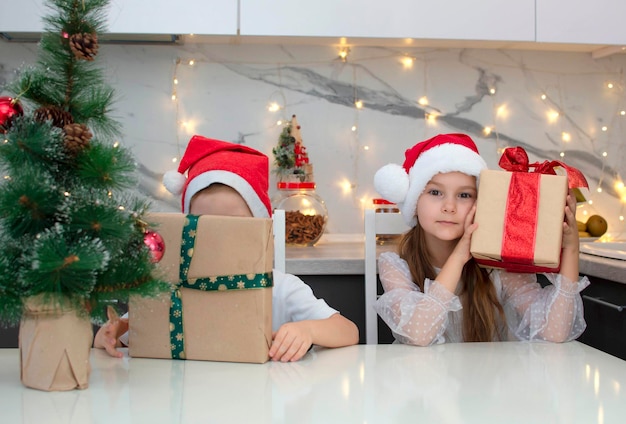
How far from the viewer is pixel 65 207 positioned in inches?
30.8

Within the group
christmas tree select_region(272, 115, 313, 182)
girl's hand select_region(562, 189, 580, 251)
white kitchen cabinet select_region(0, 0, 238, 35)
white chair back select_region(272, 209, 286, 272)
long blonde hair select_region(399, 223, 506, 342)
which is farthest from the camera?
christmas tree select_region(272, 115, 313, 182)

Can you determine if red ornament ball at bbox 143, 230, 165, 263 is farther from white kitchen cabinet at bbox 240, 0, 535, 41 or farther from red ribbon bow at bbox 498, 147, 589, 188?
white kitchen cabinet at bbox 240, 0, 535, 41

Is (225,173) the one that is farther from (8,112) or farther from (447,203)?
(8,112)

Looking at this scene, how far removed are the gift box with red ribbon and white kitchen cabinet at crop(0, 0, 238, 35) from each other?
1.02m

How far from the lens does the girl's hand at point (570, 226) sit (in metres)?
1.30

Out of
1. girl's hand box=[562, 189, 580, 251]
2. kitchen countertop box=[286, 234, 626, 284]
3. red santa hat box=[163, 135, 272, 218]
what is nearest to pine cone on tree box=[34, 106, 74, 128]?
red santa hat box=[163, 135, 272, 218]

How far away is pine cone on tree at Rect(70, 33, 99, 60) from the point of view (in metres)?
0.81

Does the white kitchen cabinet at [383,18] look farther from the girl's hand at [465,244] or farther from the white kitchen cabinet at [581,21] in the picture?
the girl's hand at [465,244]

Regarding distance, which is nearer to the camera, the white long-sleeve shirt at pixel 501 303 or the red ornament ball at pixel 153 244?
the red ornament ball at pixel 153 244

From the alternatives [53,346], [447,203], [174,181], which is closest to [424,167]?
[447,203]

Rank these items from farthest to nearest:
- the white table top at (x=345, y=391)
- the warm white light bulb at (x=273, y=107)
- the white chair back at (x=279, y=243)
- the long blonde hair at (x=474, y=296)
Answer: the warm white light bulb at (x=273, y=107) < the white chair back at (x=279, y=243) < the long blonde hair at (x=474, y=296) < the white table top at (x=345, y=391)

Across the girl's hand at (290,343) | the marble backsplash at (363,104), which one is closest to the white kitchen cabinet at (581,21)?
the marble backsplash at (363,104)

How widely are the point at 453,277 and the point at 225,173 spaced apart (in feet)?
1.50

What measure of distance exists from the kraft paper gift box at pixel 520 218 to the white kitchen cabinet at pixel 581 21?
3.14 ft
